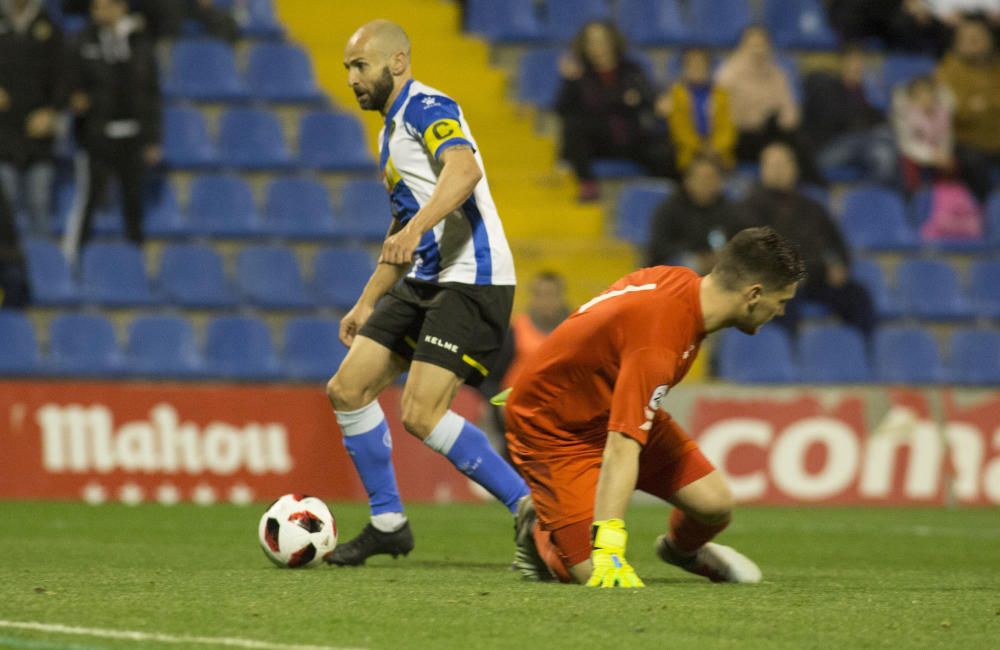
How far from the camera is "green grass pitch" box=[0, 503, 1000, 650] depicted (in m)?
4.37

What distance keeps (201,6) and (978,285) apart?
6.92 metres

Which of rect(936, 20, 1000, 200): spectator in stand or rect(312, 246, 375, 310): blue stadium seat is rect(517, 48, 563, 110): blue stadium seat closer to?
rect(312, 246, 375, 310): blue stadium seat

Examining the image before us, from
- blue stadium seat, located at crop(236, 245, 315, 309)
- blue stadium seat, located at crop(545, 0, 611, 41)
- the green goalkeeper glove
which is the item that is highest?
blue stadium seat, located at crop(545, 0, 611, 41)

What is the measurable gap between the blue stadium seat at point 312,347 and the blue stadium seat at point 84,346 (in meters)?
1.24

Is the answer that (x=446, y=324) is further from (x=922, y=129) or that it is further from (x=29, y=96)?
(x=922, y=129)

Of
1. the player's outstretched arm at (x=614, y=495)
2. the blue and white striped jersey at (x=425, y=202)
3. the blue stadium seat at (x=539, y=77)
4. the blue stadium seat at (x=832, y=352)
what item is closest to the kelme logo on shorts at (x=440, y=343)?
the blue and white striped jersey at (x=425, y=202)

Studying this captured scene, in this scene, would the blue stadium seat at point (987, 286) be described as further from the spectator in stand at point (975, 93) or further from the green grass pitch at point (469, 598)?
the green grass pitch at point (469, 598)

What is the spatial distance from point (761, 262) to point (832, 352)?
823 centimetres

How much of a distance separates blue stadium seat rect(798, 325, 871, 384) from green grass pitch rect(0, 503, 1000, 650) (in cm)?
468

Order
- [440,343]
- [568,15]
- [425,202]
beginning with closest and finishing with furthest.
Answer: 1. [440,343]
2. [425,202]
3. [568,15]

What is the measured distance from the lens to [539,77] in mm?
15172

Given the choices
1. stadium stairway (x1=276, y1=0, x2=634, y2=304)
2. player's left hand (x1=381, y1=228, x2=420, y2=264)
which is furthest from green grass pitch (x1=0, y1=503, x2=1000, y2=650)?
stadium stairway (x1=276, y1=0, x2=634, y2=304)

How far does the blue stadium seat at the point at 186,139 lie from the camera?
1377 centimetres

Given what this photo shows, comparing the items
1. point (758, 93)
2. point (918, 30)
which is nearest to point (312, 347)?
point (758, 93)
